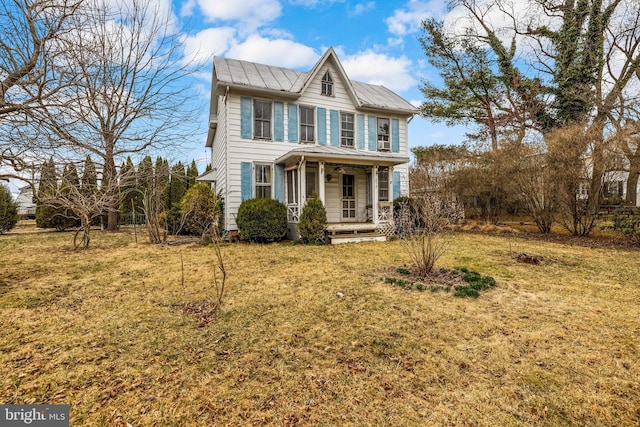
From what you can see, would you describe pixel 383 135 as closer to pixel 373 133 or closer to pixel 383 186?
pixel 373 133

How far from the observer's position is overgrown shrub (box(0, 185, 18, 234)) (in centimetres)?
1452

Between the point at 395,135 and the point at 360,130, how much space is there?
73.2 inches

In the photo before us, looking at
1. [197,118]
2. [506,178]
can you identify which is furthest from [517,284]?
[506,178]

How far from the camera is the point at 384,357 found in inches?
119

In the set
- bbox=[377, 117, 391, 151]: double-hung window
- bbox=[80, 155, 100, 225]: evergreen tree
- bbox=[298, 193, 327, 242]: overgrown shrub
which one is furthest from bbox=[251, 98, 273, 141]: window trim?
bbox=[80, 155, 100, 225]: evergreen tree

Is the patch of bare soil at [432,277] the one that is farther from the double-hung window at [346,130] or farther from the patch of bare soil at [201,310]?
the double-hung window at [346,130]

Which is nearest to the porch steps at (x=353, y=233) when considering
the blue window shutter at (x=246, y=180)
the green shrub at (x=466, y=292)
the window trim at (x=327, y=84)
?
the blue window shutter at (x=246, y=180)

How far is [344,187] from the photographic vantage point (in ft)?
44.4

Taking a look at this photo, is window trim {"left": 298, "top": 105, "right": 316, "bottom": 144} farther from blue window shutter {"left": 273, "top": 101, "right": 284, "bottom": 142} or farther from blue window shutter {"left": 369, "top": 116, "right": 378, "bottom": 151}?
blue window shutter {"left": 369, "top": 116, "right": 378, "bottom": 151}

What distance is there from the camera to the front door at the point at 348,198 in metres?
13.5

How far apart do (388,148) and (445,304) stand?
10654 millimetres

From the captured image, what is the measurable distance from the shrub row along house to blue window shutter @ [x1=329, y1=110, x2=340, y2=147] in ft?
0.14

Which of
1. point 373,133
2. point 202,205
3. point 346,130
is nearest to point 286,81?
point 346,130

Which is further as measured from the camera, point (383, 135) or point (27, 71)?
point (383, 135)
